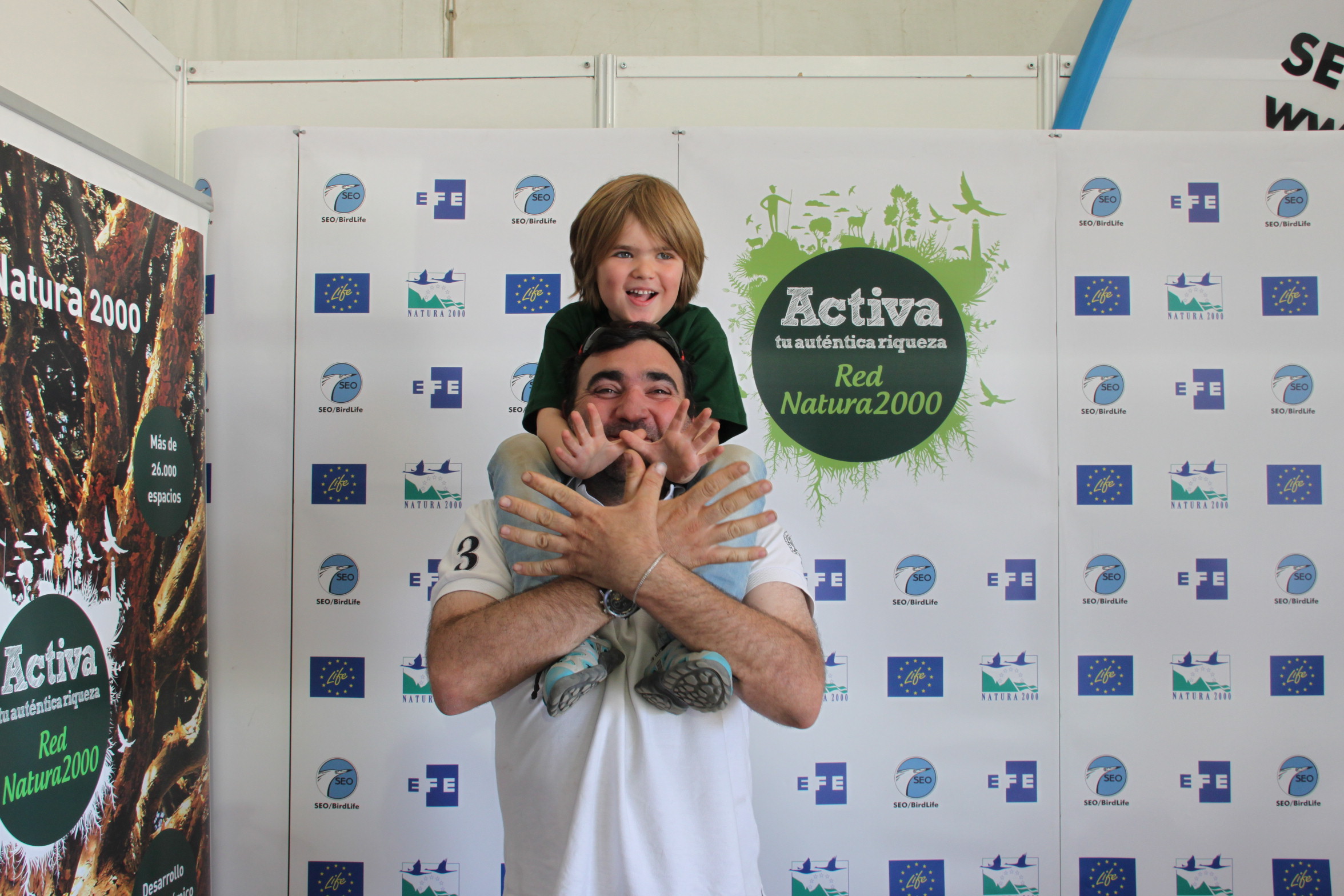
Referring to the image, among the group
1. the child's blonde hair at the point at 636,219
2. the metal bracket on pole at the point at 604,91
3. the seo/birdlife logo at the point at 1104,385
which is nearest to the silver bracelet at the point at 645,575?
the child's blonde hair at the point at 636,219

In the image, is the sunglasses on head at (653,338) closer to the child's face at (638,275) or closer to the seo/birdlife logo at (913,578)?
the child's face at (638,275)

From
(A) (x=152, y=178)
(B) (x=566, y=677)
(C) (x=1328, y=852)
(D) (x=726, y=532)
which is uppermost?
(A) (x=152, y=178)

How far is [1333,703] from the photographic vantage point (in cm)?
257

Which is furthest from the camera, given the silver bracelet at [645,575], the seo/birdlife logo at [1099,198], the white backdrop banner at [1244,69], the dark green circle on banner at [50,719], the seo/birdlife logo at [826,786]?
the white backdrop banner at [1244,69]

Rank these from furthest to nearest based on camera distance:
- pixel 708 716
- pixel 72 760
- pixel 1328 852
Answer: pixel 1328 852, pixel 72 760, pixel 708 716

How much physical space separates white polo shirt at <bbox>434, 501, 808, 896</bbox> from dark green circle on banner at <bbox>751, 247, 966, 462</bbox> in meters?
1.39

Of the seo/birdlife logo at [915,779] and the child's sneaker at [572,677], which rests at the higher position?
the child's sneaker at [572,677]

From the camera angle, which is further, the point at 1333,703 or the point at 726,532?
the point at 1333,703

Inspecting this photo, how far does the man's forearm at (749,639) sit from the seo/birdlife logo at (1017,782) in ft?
5.28

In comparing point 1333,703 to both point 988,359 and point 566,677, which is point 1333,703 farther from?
point 566,677

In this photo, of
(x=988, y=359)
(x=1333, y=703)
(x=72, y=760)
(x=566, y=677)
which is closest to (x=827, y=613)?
(x=988, y=359)

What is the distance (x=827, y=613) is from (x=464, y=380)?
1.46 metres

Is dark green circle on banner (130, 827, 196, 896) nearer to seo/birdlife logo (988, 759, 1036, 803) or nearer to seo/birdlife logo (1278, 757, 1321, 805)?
seo/birdlife logo (988, 759, 1036, 803)

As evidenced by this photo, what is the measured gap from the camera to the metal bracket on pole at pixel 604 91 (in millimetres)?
2861
